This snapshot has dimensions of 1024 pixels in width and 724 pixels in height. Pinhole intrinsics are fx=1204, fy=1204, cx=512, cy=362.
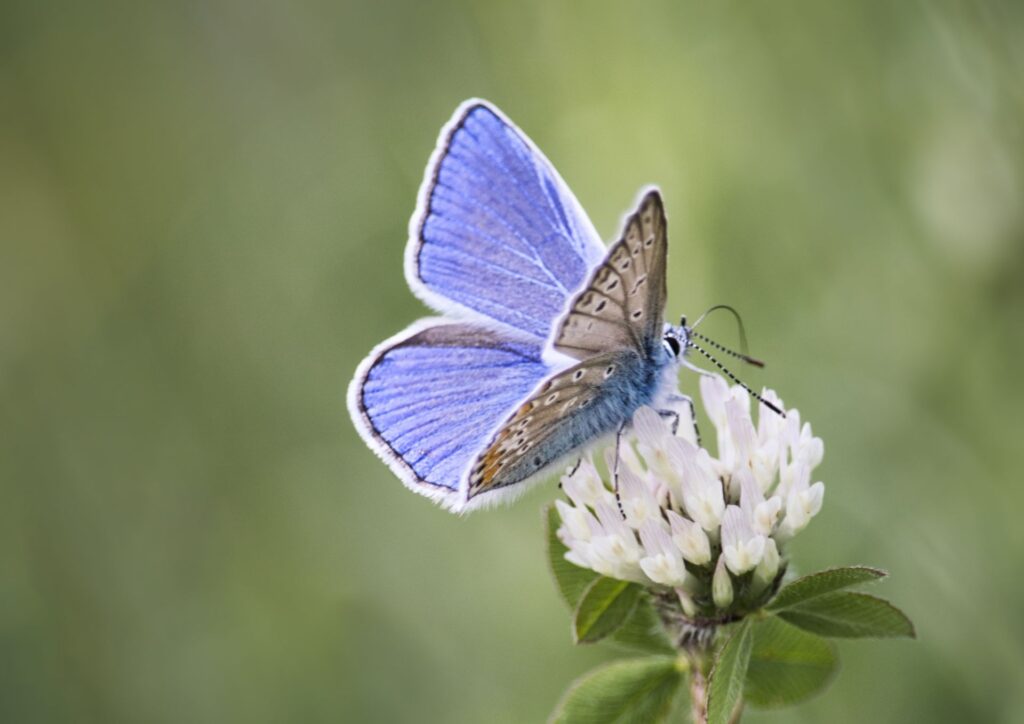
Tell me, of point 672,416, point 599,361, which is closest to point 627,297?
point 599,361

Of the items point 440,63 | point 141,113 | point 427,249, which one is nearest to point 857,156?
point 440,63

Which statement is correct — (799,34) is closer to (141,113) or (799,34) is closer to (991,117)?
(991,117)

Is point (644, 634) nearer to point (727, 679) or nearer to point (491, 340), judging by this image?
point (727, 679)

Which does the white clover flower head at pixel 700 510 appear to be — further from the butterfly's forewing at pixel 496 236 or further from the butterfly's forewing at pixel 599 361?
the butterfly's forewing at pixel 496 236

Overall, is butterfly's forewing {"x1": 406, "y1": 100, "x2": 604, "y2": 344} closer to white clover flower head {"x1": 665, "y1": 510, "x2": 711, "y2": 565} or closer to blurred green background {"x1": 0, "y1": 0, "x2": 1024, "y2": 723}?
white clover flower head {"x1": 665, "y1": 510, "x2": 711, "y2": 565}

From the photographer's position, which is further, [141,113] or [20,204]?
[141,113]

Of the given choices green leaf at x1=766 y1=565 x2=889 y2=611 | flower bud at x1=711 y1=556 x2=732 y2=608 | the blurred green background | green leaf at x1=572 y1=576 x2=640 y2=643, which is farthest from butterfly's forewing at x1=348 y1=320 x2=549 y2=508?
the blurred green background
